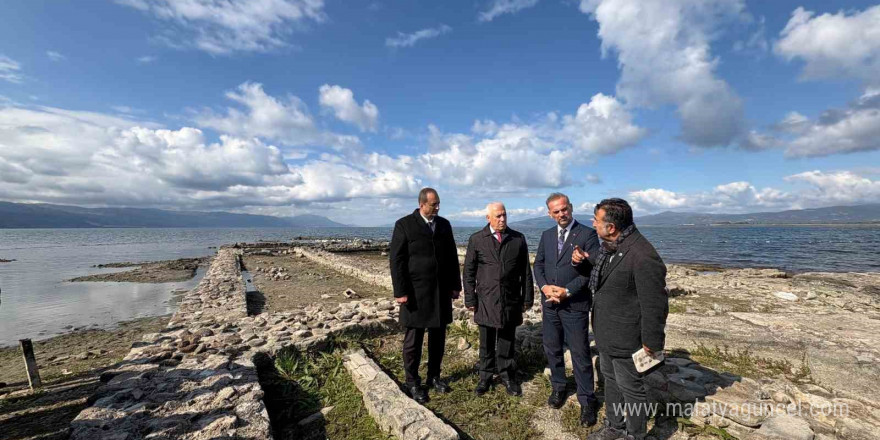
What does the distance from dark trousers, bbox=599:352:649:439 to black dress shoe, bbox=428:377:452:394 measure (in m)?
2.12

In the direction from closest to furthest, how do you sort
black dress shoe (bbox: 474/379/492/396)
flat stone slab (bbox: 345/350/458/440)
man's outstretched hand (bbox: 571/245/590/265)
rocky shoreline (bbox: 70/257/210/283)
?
1. flat stone slab (bbox: 345/350/458/440)
2. man's outstretched hand (bbox: 571/245/590/265)
3. black dress shoe (bbox: 474/379/492/396)
4. rocky shoreline (bbox: 70/257/210/283)

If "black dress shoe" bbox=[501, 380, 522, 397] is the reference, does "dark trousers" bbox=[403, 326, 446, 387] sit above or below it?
above

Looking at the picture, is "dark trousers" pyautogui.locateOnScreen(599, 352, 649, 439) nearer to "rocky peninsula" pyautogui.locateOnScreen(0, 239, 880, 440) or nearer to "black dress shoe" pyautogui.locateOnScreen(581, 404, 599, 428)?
"black dress shoe" pyautogui.locateOnScreen(581, 404, 599, 428)

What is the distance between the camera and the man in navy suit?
410 centimetres

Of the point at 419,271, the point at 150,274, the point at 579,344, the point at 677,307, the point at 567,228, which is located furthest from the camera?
the point at 150,274

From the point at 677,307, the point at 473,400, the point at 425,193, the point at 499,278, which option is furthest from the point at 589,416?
the point at 677,307

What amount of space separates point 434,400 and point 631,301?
9.36ft

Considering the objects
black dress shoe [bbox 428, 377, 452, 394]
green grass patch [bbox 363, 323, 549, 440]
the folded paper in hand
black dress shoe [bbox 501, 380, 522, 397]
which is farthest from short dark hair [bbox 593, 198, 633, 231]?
black dress shoe [bbox 428, 377, 452, 394]

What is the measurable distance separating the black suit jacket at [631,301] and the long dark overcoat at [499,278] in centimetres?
120

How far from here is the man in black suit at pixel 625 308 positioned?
3.07 m

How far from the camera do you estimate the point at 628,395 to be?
130 inches

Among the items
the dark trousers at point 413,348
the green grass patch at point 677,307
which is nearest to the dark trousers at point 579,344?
the dark trousers at point 413,348

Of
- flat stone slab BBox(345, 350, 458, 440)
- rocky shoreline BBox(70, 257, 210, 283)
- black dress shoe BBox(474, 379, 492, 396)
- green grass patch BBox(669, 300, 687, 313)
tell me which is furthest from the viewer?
rocky shoreline BBox(70, 257, 210, 283)

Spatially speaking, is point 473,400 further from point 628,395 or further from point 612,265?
point 612,265
